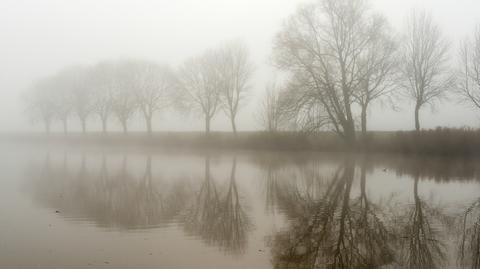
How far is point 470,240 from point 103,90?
6723cm

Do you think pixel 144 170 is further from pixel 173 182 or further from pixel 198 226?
pixel 198 226

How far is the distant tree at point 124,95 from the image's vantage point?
65.8m

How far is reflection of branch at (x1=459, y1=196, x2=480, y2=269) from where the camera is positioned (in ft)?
29.3

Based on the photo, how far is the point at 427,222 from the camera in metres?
12.4

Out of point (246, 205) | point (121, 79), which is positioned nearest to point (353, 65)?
point (246, 205)

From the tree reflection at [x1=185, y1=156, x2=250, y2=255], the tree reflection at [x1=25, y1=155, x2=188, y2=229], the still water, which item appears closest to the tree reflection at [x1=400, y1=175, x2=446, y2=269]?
the still water

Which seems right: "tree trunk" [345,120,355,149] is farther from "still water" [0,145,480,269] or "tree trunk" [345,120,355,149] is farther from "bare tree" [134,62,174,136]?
"bare tree" [134,62,174,136]

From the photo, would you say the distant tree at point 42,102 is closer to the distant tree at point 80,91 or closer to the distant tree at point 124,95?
the distant tree at point 80,91

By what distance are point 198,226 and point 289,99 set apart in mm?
26720

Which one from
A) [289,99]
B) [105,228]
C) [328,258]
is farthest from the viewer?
[289,99]

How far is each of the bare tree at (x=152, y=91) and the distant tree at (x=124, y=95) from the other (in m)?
0.91

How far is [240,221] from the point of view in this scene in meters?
12.9

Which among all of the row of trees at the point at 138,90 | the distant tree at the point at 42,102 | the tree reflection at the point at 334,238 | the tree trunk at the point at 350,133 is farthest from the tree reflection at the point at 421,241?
the distant tree at the point at 42,102

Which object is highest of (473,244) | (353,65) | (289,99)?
(353,65)
